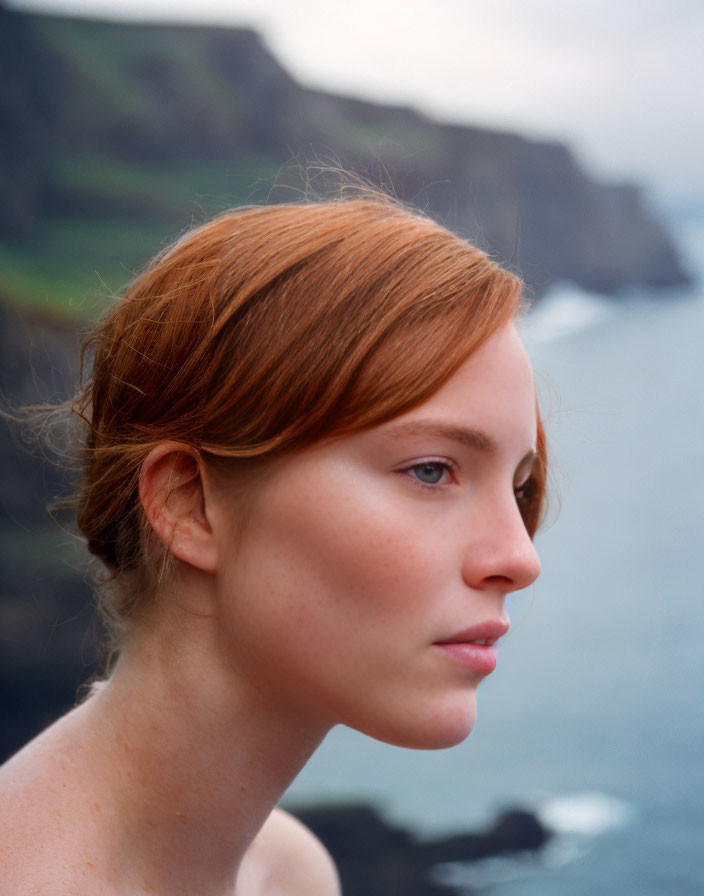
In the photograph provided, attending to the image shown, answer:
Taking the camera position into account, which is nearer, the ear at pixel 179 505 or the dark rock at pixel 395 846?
the ear at pixel 179 505

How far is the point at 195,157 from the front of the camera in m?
2.82

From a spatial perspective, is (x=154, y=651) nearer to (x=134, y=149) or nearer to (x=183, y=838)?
(x=183, y=838)

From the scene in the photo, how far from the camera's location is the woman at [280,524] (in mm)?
869

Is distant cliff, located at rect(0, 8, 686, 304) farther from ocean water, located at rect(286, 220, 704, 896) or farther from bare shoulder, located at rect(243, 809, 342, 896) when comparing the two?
bare shoulder, located at rect(243, 809, 342, 896)

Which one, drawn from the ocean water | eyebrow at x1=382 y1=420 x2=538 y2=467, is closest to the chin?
eyebrow at x1=382 y1=420 x2=538 y2=467

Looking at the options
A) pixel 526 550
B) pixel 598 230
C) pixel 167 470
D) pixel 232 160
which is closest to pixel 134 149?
pixel 232 160

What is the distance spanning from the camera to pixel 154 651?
983mm

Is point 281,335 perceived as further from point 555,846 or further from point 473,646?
point 555,846

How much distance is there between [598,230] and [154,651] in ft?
7.45

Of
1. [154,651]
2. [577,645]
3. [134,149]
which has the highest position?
[134,149]

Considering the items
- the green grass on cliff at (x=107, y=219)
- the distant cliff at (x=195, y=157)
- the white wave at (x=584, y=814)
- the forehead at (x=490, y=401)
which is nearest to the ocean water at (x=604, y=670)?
Answer: the white wave at (x=584, y=814)

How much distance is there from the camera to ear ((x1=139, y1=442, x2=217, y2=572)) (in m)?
0.94

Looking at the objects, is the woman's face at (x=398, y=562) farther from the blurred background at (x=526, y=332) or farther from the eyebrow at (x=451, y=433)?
the blurred background at (x=526, y=332)

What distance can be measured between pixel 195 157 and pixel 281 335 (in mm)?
2102
